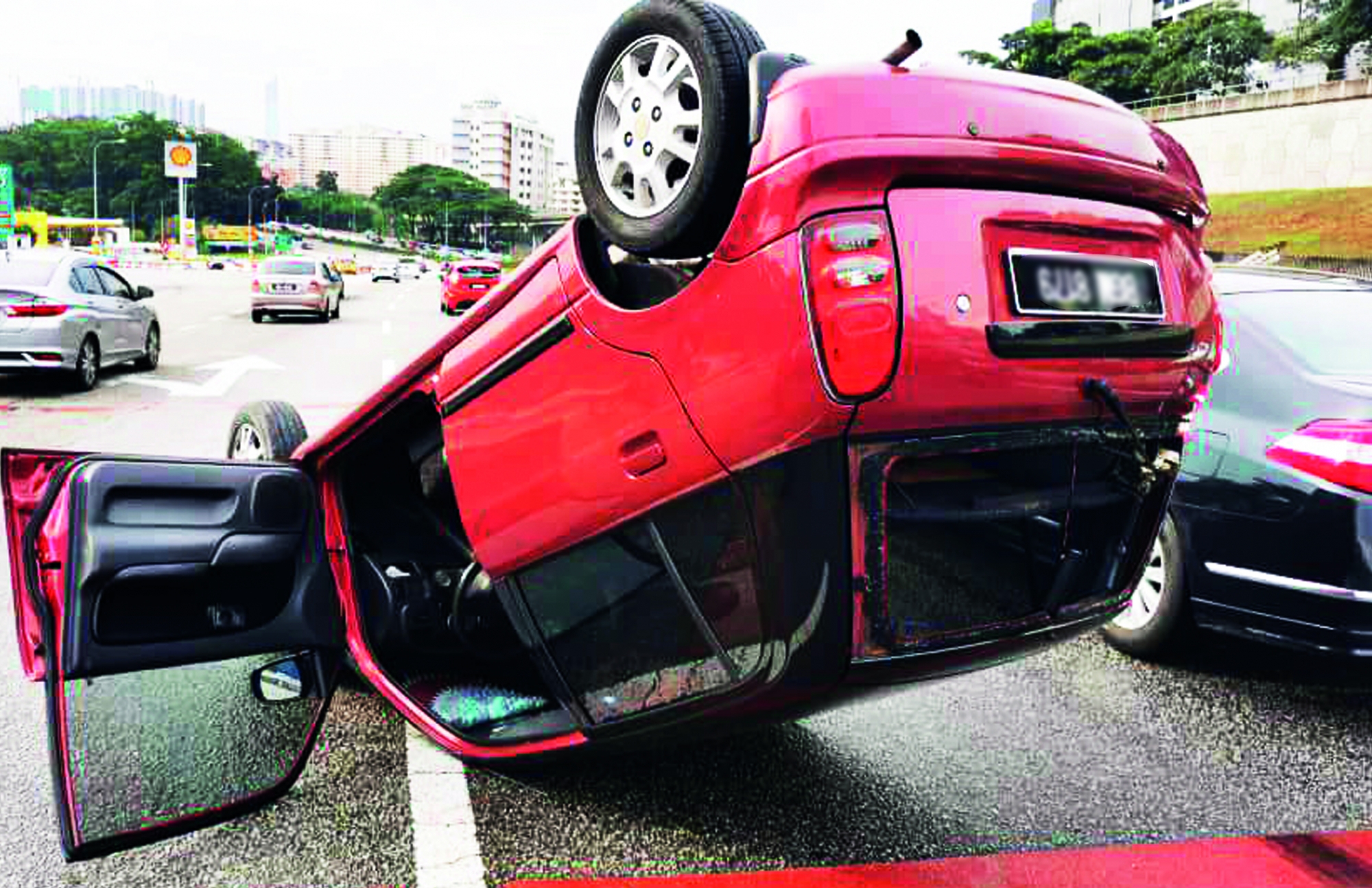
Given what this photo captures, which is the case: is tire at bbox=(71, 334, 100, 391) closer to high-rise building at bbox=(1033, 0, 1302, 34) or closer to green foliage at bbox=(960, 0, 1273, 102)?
green foliage at bbox=(960, 0, 1273, 102)

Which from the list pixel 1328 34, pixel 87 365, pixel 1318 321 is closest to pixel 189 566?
pixel 1318 321

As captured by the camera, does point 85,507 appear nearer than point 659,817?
Yes

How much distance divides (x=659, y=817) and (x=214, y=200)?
472 ft

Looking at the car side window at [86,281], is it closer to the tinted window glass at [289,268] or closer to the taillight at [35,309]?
the taillight at [35,309]

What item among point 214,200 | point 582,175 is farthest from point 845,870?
point 214,200

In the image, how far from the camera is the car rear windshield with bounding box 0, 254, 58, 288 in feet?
36.9

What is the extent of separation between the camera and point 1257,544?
388cm

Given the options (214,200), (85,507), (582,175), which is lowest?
(85,507)

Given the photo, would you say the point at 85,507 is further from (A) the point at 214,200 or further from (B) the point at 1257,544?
(A) the point at 214,200

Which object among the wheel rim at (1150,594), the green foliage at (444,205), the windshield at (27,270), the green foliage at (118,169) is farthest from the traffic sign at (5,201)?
the green foliage at (444,205)

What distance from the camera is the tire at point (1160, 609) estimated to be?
13.8ft

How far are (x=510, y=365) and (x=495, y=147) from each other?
19481 centimetres

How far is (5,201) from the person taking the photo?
45.1m

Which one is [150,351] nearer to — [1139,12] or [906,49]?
[906,49]
